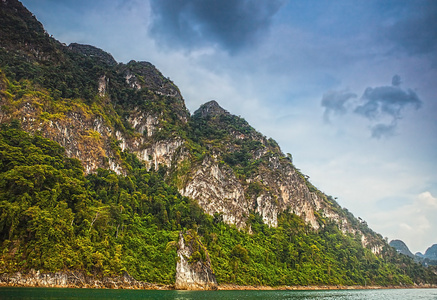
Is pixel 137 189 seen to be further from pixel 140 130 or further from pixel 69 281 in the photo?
pixel 69 281

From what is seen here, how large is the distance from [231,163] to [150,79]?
5677 centimetres

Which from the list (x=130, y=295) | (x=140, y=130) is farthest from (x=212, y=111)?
(x=130, y=295)

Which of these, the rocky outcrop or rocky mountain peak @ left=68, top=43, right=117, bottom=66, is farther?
rocky mountain peak @ left=68, top=43, right=117, bottom=66

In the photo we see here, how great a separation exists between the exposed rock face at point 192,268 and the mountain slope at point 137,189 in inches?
56.7

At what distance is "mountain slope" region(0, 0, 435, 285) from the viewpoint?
55562 millimetres

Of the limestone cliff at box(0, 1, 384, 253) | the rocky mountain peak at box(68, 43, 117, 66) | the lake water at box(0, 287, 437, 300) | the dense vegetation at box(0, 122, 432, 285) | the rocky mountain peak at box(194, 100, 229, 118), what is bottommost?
the lake water at box(0, 287, 437, 300)

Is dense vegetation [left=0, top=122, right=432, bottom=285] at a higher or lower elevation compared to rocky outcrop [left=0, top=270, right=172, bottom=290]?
higher

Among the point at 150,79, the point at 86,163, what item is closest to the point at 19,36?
the point at 86,163

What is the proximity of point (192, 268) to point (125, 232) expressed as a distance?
16849 millimetres

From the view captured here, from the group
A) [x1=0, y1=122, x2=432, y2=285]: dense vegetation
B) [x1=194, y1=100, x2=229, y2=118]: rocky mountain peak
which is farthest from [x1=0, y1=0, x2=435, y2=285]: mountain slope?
[x1=194, y1=100, x2=229, y2=118]: rocky mountain peak

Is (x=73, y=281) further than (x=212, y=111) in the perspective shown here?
No

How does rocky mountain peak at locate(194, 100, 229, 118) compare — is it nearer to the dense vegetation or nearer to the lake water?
the dense vegetation

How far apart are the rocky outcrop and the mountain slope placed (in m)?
→ 1.20

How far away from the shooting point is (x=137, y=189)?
93.3 metres
